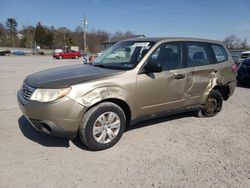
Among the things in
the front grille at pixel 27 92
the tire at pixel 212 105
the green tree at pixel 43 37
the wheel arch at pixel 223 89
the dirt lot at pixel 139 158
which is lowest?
the dirt lot at pixel 139 158

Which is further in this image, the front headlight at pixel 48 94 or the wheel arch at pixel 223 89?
the wheel arch at pixel 223 89

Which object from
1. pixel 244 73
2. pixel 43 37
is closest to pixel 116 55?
pixel 244 73

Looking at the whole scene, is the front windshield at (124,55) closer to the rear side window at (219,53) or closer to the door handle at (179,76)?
the door handle at (179,76)

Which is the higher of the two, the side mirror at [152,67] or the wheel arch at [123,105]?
the side mirror at [152,67]

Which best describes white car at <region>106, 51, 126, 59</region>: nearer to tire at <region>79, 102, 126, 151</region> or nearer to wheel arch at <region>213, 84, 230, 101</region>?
tire at <region>79, 102, 126, 151</region>

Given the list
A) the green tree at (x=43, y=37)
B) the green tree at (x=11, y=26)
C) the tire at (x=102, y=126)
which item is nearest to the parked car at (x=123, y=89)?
the tire at (x=102, y=126)

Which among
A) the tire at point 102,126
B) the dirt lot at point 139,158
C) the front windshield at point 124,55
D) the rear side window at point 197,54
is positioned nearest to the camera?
the dirt lot at point 139,158

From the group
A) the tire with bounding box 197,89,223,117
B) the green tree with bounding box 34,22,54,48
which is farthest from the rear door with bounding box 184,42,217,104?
the green tree with bounding box 34,22,54,48

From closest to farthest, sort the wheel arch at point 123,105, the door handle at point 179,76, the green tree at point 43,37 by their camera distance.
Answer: the wheel arch at point 123,105 → the door handle at point 179,76 → the green tree at point 43,37

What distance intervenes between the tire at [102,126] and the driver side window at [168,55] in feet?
3.86

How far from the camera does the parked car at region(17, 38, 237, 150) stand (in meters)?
3.61

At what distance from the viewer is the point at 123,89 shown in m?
4.00

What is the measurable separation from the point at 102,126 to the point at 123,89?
0.65 metres

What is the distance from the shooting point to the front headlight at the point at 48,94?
3539 millimetres
